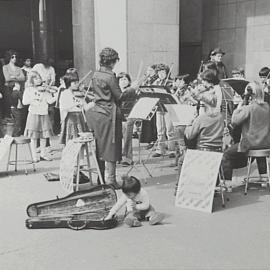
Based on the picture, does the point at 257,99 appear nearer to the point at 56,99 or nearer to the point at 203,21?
the point at 56,99

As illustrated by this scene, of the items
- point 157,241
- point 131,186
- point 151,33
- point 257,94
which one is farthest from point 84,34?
point 157,241

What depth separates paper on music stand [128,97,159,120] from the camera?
607 cm

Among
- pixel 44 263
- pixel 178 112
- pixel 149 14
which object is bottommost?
pixel 44 263

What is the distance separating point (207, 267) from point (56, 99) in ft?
15.2

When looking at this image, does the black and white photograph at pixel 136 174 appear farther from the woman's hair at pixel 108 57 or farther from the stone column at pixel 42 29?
the stone column at pixel 42 29

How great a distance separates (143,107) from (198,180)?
49.8 inches

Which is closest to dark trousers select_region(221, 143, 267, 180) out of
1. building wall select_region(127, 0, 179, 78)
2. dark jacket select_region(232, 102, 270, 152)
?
dark jacket select_region(232, 102, 270, 152)

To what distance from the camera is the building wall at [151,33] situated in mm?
10703

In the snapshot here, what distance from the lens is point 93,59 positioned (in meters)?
11.6

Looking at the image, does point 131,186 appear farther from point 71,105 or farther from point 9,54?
point 9,54

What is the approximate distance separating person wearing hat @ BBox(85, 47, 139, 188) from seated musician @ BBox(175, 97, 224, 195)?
3.05 ft

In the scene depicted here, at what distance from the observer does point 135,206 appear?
5145 mm

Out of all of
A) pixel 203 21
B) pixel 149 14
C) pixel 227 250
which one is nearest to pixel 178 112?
pixel 227 250

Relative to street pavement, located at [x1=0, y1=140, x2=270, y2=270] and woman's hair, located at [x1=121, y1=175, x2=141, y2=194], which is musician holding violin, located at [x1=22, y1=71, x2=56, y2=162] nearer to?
street pavement, located at [x1=0, y1=140, x2=270, y2=270]
